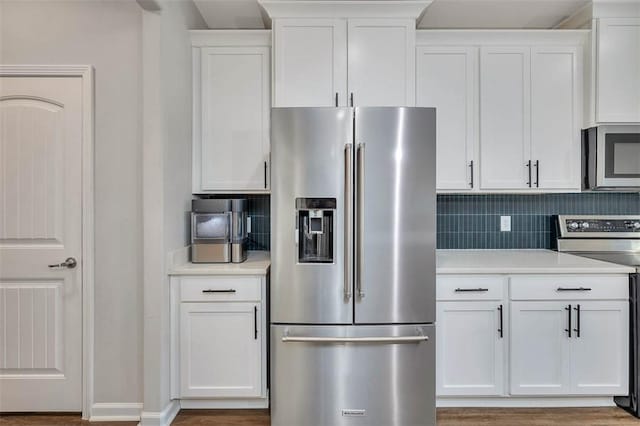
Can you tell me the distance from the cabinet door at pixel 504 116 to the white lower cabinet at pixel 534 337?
30.9 inches

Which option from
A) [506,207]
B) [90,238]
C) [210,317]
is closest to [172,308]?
[210,317]

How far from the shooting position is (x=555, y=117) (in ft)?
8.70

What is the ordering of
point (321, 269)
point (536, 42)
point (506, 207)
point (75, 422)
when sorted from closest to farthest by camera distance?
point (321, 269) → point (75, 422) → point (536, 42) → point (506, 207)

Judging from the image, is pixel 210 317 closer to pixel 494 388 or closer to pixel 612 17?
pixel 494 388

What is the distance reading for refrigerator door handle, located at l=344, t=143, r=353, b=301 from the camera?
2.05 m

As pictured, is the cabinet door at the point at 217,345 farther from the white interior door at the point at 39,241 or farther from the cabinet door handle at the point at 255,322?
the white interior door at the point at 39,241

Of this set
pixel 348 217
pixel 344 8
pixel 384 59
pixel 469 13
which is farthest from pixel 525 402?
pixel 344 8

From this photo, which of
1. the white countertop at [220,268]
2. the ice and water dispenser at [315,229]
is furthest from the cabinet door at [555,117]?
the white countertop at [220,268]

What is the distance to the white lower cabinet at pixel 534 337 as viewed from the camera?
2.27 metres

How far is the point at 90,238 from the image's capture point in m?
2.23

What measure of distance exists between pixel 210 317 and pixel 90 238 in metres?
0.85

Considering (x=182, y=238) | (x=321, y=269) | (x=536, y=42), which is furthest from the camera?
(x=536, y=42)

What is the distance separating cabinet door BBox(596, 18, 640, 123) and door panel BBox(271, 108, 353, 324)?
1.87 metres

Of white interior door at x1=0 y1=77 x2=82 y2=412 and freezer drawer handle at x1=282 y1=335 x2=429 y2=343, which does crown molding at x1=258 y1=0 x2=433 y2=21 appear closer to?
white interior door at x1=0 y1=77 x2=82 y2=412
